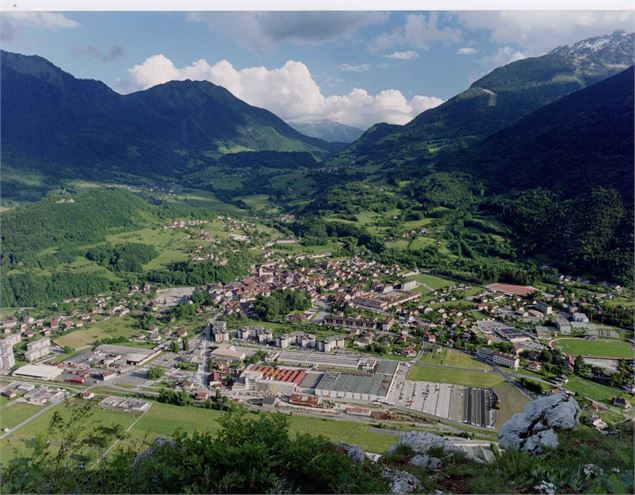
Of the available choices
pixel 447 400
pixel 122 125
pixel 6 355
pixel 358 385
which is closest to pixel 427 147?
pixel 358 385

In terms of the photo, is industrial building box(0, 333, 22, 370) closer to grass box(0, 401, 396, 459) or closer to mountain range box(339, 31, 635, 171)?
grass box(0, 401, 396, 459)

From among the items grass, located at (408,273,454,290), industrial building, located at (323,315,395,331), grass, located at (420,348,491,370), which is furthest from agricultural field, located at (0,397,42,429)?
grass, located at (408,273,454,290)

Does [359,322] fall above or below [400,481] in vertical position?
below

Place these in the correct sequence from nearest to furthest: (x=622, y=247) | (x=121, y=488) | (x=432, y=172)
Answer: (x=121, y=488) < (x=622, y=247) < (x=432, y=172)

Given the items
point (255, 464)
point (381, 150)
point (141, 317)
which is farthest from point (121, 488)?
point (381, 150)

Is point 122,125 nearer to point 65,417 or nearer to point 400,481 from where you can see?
point 65,417

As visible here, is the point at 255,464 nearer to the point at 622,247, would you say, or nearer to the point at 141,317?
the point at 141,317
